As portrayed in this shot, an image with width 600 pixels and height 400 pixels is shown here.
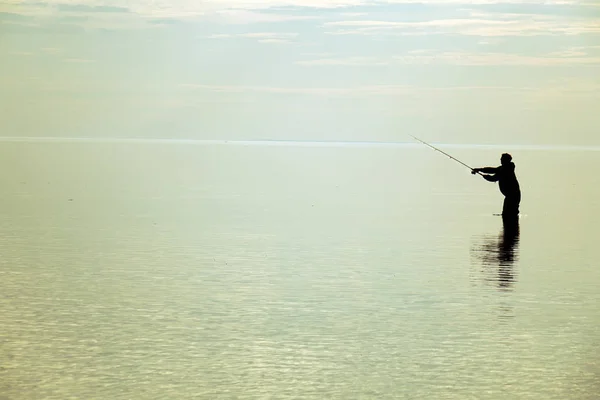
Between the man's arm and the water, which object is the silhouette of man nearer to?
the man's arm

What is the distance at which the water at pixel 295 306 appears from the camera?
11828 mm

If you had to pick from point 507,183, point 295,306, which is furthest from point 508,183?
point 295,306

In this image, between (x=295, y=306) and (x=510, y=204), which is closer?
(x=295, y=306)

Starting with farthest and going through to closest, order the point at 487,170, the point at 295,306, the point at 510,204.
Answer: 1. the point at 510,204
2. the point at 487,170
3. the point at 295,306

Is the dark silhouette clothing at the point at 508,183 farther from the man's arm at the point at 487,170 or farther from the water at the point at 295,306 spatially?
the water at the point at 295,306

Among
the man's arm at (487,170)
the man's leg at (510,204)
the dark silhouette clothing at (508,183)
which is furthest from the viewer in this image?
the man's leg at (510,204)

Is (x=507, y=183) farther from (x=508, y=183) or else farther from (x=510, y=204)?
(x=510, y=204)

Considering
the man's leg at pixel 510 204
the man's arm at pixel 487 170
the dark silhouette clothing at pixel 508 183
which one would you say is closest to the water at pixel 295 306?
the man's leg at pixel 510 204

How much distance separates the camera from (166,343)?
44.4ft

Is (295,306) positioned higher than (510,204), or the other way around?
(295,306)

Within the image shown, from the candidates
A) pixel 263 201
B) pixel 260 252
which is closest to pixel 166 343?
pixel 260 252

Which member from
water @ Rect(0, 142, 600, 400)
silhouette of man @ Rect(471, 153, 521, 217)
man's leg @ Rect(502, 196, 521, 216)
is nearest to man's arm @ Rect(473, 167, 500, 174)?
silhouette of man @ Rect(471, 153, 521, 217)

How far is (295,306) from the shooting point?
16.3 metres

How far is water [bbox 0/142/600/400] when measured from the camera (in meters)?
11.8
